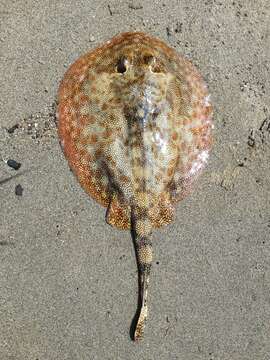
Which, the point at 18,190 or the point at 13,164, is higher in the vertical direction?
the point at 13,164

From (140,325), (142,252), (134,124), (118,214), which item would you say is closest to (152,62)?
(134,124)

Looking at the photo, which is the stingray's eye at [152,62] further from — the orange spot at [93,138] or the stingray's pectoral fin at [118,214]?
the stingray's pectoral fin at [118,214]

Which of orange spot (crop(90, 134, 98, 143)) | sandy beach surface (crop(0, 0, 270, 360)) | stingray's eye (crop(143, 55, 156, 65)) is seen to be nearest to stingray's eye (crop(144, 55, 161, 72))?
stingray's eye (crop(143, 55, 156, 65))

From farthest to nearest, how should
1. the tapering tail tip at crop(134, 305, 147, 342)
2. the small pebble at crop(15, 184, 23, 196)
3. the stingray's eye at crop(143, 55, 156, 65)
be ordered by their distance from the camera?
the small pebble at crop(15, 184, 23, 196) → the tapering tail tip at crop(134, 305, 147, 342) → the stingray's eye at crop(143, 55, 156, 65)

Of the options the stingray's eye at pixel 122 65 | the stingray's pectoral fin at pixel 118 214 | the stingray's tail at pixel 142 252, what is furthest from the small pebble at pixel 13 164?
the stingray's eye at pixel 122 65

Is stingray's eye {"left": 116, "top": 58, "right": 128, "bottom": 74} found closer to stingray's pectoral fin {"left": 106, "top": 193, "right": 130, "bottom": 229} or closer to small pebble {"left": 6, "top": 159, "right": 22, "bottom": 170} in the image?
stingray's pectoral fin {"left": 106, "top": 193, "right": 130, "bottom": 229}

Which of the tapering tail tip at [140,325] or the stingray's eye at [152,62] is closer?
the stingray's eye at [152,62]

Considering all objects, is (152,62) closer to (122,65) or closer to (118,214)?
(122,65)
